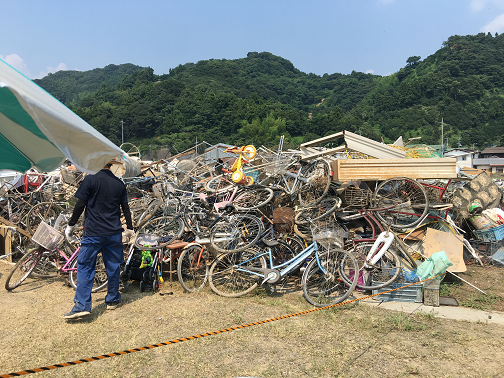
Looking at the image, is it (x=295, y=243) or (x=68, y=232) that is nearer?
(x=68, y=232)

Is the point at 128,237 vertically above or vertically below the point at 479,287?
above

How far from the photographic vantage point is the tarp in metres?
2.07

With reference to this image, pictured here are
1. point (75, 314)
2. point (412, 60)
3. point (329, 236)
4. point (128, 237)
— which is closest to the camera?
point (75, 314)

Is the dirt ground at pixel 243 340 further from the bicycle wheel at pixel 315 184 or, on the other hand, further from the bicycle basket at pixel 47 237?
the bicycle wheel at pixel 315 184

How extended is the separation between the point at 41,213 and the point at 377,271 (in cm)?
778

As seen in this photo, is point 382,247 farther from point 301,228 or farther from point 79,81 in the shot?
point 79,81

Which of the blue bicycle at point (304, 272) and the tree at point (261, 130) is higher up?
the tree at point (261, 130)

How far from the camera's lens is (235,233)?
18.8ft

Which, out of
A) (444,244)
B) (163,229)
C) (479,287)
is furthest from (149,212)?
(479,287)

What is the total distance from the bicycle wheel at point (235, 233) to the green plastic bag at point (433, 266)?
105 inches

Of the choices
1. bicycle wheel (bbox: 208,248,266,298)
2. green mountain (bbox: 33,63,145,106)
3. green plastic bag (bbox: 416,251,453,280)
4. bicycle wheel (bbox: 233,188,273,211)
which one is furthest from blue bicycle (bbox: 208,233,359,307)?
green mountain (bbox: 33,63,145,106)

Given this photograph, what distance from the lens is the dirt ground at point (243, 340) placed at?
3.38 m

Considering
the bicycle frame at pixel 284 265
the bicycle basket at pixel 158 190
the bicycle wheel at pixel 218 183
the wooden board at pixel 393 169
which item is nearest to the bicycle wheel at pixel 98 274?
the bicycle basket at pixel 158 190

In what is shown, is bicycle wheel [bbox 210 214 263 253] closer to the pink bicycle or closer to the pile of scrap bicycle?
the pile of scrap bicycle
